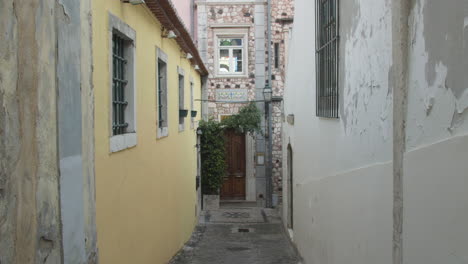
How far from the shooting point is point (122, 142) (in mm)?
5273

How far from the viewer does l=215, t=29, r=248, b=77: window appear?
16.4 m

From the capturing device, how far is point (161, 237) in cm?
779

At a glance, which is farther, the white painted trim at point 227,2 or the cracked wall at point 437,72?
the white painted trim at point 227,2

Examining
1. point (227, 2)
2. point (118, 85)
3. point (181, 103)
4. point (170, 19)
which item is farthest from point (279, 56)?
point (118, 85)

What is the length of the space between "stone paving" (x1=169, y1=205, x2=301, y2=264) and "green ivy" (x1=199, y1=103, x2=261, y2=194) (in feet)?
3.36

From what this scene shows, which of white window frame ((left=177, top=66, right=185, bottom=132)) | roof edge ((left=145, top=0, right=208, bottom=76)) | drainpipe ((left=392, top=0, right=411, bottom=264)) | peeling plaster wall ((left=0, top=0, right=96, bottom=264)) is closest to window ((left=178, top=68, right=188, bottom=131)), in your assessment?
white window frame ((left=177, top=66, right=185, bottom=132))

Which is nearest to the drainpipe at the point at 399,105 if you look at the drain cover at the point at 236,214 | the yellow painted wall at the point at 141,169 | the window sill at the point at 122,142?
the yellow painted wall at the point at 141,169

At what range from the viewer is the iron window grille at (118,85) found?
5.42 metres

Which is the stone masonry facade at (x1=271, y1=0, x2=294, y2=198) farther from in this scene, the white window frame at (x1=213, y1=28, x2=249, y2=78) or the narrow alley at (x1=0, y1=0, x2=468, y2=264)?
the narrow alley at (x1=0, y1=0, x2=468, y2=264)

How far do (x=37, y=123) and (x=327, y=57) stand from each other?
4.46 meters

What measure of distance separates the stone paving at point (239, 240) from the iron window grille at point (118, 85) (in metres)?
4.03

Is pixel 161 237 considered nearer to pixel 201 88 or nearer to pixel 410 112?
pixel 410 112

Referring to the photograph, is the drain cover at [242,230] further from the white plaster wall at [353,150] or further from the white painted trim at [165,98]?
the white painted trim at [165,98]

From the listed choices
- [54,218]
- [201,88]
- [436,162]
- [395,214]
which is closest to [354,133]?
[395,214]
